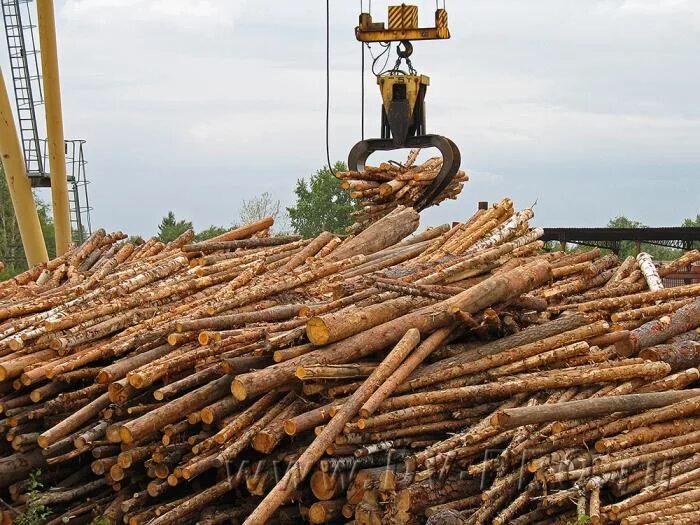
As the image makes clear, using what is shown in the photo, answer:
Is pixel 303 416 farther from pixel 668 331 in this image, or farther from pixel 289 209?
pixel 289 209

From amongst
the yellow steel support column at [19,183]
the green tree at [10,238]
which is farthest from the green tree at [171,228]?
the yellow steel support column at [19,183]

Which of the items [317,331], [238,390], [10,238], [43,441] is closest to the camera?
[238,390]

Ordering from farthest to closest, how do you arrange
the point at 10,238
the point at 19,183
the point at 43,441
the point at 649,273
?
the point at 10,238
the point at 19,183
the point at 649,273
the point at 43,441

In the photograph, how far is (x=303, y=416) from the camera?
6730mm

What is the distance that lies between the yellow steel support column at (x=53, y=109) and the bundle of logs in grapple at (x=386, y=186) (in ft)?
18.4

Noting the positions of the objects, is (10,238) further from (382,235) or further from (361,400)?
(361,400)

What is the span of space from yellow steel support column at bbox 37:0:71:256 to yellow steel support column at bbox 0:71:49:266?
445 millimetres

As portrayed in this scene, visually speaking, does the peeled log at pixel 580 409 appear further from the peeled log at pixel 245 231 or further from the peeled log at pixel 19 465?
the peeled log at pixel 245 231

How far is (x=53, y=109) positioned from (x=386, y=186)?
6.49 meters

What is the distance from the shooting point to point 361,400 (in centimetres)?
670

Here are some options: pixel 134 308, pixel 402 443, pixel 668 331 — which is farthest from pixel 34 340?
pixel 668 331

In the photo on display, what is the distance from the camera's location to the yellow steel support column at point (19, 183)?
16.5 meters

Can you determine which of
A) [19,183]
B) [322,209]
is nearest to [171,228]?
[322,209]

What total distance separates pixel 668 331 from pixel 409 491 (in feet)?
10.9
